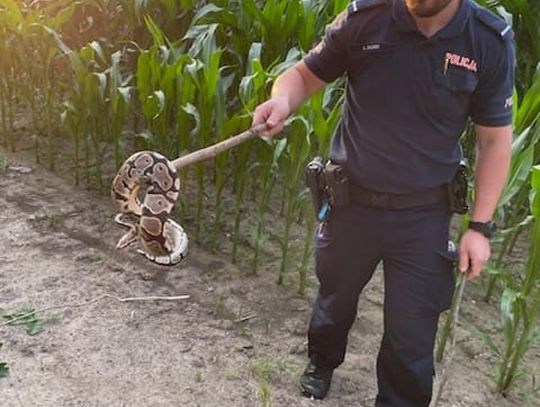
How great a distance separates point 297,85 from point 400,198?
486 mm

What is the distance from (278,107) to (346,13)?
0.36 m

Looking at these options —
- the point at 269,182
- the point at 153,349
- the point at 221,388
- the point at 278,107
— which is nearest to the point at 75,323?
the point at 153,349

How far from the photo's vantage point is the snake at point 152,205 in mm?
2334

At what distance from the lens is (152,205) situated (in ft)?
7.68

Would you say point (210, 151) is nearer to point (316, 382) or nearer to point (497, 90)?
point (497, 90)

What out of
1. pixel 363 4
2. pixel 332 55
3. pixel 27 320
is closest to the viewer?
pixel 363 4

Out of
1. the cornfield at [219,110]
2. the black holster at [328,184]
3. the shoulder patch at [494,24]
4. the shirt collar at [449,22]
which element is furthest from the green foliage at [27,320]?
the shoulder patch at [494,24]

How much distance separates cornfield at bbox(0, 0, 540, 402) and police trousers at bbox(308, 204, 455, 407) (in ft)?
1.71

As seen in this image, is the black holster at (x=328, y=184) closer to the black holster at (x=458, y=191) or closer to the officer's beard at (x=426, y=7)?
the black holster at (x=458, y=191)

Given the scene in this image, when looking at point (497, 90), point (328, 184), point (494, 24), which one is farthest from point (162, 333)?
point (494, 24)

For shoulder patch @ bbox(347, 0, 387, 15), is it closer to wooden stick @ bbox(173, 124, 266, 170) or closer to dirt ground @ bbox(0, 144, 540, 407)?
wooden stick @ bbox(173, 124, 266, 170)

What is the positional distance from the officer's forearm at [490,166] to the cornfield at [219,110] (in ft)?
1.53

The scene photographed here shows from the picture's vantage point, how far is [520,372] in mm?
3289

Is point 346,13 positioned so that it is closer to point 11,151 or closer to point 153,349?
point 153,349
